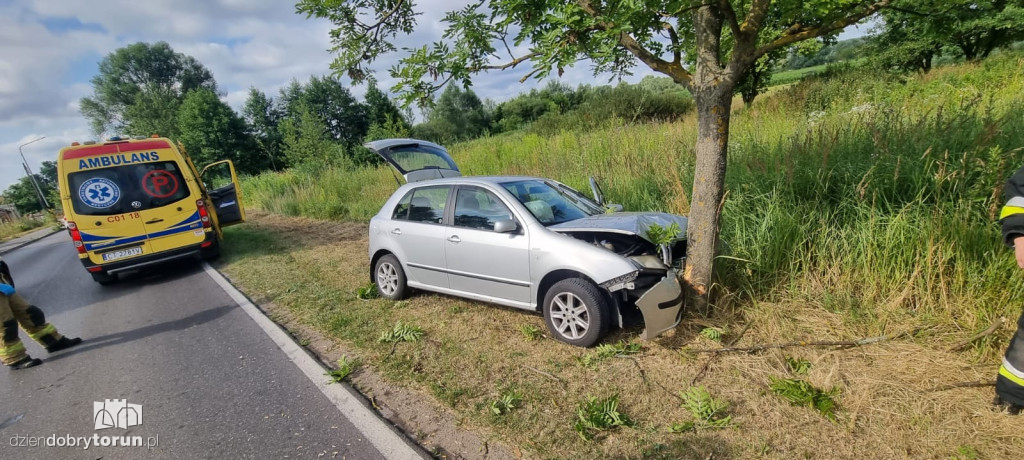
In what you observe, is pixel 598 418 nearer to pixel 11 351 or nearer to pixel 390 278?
pixel 390 278

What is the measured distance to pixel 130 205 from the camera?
7.15 metres

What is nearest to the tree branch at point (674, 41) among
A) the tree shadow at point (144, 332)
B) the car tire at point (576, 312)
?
the car tire at point (576, 312)

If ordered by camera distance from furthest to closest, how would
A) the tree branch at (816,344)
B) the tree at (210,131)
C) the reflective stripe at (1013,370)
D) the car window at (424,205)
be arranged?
the tree at (210,131) < the car window at (424,205) < the tree branch at (816,344) < the reflective stripe at (1013,370)

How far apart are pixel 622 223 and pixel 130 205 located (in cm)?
818

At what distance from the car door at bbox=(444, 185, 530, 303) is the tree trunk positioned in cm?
A: 147

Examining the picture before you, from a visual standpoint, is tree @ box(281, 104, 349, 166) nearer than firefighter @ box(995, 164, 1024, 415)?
No

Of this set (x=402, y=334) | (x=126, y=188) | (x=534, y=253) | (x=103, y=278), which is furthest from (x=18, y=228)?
(x=534, y=253)

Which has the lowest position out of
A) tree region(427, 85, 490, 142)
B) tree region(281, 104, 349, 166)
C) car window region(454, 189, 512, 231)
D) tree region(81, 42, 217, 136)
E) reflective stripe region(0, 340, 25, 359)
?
reflective stripe region(0, 340, 25, 359)

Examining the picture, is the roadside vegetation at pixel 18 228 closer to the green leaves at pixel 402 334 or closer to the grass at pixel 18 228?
the grass at pixel 18 228

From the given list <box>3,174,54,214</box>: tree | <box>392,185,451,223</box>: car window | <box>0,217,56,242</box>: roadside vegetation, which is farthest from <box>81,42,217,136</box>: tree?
<box>392,185,451,223</box>: car window

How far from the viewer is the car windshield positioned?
414 centimetres

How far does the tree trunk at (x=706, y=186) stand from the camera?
3275mm

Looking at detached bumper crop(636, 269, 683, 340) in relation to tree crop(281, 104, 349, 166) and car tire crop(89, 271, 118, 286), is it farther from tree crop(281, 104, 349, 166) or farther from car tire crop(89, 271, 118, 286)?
tree crop(281, 104, 349, 166)

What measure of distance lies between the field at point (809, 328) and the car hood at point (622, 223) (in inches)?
24.1
